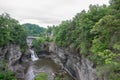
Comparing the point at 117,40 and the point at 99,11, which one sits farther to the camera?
the point at 99,11

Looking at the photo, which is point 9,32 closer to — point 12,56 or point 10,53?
point 10,53

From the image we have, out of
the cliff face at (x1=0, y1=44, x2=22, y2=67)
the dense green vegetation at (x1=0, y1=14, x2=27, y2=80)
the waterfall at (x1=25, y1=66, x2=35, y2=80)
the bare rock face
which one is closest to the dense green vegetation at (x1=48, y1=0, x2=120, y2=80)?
the dense green vegetation at (x1=0, y1=14, x2=27, y2=80)

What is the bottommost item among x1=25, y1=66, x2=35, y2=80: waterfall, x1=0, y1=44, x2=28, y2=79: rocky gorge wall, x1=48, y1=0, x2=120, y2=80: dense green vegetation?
x1=25, y1=66, x2=35, y2=80: waterfall

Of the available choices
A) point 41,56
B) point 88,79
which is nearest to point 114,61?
point 88,79

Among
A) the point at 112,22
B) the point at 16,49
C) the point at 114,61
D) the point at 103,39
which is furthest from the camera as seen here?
the point at 16,49

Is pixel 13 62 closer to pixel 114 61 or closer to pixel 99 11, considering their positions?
pixel 99 11

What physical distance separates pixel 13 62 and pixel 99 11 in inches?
860

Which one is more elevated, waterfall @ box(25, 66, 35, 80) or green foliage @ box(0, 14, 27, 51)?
green foliage @ box(0, 14, 27, 51)

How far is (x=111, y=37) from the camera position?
1759 centimetres

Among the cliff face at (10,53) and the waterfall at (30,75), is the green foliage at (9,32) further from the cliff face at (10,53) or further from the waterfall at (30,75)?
the waterfall at (30,75)

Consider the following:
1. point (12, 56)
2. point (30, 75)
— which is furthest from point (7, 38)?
point (30, 75)

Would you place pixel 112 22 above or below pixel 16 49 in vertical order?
above

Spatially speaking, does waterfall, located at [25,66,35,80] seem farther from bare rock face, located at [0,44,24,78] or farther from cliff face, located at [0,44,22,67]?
cliff face, located at [0,44,22,67]

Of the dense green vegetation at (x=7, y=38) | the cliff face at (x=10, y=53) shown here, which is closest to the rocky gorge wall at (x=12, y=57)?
the cliff face at (x=10, y=53)
